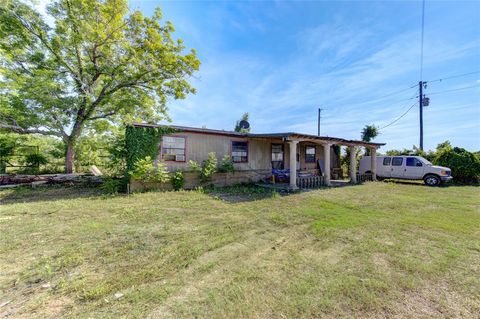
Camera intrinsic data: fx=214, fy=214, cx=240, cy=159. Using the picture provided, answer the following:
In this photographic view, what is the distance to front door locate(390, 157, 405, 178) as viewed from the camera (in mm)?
13983

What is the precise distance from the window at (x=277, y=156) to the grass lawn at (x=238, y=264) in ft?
24.8

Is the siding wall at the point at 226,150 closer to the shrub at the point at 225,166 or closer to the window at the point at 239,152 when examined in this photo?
the window at the point at 239,152

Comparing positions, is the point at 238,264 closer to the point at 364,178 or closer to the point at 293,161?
the point at 293,161

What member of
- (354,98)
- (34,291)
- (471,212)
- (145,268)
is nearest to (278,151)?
(471,212)

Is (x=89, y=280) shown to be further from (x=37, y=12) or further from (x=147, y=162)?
(x=37, y=12)

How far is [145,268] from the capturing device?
296 cm

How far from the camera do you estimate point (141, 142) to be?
30.0 ft

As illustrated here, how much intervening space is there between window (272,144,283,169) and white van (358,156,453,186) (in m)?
6.86

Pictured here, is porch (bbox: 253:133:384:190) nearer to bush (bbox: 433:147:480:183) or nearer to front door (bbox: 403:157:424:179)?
front door (bbox: 403:157:424:179)

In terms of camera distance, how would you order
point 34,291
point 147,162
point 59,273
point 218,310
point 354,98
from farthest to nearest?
point 354,98
point 147,162
point 59,273
point 34,291
point 218,310

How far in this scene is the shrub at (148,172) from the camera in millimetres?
8719

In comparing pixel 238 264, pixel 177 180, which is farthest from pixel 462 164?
→ pixel 238 264

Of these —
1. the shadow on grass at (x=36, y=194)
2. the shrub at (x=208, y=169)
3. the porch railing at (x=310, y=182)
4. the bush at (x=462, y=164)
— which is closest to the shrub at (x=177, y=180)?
the shrub at (x=208, y=169)

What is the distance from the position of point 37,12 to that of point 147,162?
11.4 metres
